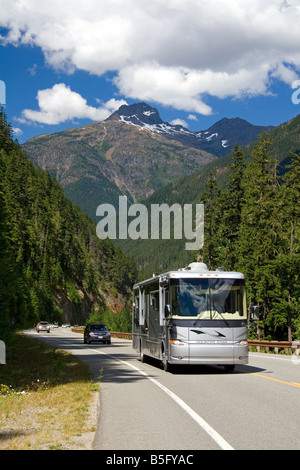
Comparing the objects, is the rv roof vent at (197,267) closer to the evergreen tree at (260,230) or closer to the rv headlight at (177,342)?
the rv headlight at (177,342)

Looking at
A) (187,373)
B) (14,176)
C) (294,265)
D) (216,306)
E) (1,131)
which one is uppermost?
(1,131)

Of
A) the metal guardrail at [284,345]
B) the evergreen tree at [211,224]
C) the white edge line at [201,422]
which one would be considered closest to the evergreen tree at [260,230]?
the evergreen tree at [211,224]

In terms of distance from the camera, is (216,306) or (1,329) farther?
(1,329)

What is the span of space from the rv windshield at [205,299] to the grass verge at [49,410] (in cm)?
359

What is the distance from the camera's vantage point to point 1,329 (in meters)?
24.0

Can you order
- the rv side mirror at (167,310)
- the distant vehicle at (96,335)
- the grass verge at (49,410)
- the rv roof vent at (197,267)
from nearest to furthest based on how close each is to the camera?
the grass verge at (49,410), the rv side mirror at (167,310), the rv roof vent at (197,267), the distant vehicle at (96,335)

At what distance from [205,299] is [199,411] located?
7.18 meters

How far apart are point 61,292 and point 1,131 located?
44.8 metres

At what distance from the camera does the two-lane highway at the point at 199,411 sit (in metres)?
7.71

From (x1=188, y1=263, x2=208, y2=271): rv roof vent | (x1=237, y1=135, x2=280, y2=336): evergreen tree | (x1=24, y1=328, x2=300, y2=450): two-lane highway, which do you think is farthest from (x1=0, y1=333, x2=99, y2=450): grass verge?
(x1=237, y1=135, x2=280, y2=336): evergreen tree

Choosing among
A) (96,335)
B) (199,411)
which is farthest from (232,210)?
(199,411)

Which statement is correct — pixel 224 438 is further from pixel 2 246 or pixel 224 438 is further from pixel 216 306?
pixel 2 246

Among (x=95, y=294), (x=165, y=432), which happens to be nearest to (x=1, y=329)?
(x=165, y=432)

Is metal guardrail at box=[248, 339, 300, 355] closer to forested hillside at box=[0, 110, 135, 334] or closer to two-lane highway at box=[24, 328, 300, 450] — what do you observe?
two-lane highway at box=[24, 328, 300, 450]
